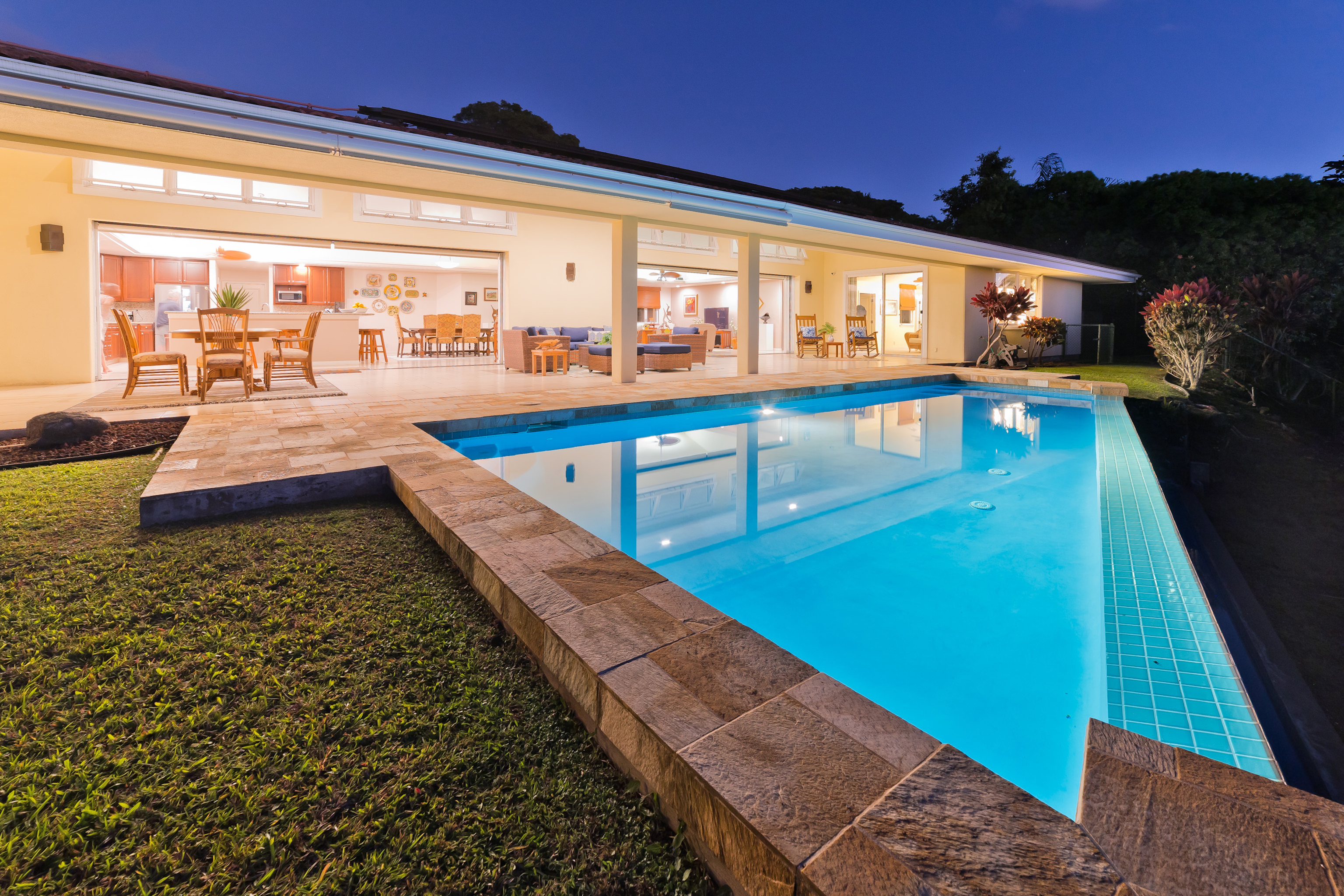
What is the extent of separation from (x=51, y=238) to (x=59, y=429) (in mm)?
5587

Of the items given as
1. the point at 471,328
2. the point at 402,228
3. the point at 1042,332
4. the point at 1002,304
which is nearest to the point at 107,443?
the point at 402,228

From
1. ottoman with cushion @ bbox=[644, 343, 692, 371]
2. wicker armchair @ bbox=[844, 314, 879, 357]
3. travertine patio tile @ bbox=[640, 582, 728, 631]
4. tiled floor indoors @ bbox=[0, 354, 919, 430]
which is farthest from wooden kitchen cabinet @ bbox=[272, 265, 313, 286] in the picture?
travertine patio tile @ bbox=[640, 582, 728, 631]

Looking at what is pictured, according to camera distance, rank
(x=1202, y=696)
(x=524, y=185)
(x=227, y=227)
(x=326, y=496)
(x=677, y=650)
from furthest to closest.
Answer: (x=227, y=227) < (x=524, y=185) < (x=326, y=496) < (x=1202, y=696) < (x=677, y=650)

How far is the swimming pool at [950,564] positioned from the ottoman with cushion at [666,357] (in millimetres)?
5102

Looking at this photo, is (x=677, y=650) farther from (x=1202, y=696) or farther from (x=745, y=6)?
(x=745, y=6)

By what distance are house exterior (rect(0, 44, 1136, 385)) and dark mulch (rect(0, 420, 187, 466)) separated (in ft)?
6.90

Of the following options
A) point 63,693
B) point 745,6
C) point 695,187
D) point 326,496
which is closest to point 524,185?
point 695,187

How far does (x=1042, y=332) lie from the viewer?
1245 cm

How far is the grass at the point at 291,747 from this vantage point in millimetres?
1049

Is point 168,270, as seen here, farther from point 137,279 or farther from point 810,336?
point 810,336

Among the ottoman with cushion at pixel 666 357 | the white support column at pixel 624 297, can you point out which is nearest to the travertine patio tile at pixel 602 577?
the white support column at pixel 624 297

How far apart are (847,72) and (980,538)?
2037 inches

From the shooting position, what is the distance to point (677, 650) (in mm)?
1483

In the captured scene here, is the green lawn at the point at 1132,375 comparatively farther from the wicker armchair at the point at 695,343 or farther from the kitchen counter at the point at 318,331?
the kitchen counter at the point at 318,331
